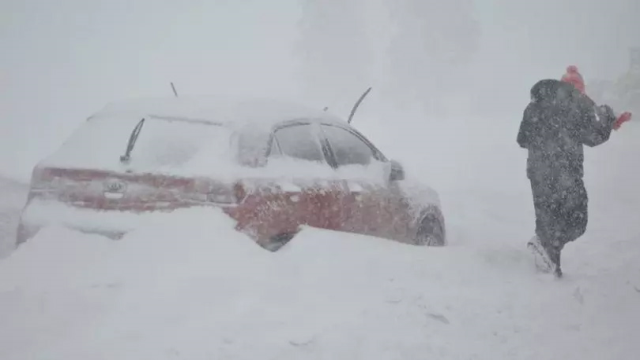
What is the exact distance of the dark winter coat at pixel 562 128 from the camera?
5797 mm

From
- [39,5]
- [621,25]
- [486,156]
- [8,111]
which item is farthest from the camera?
[621,25]

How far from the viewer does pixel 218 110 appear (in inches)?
205

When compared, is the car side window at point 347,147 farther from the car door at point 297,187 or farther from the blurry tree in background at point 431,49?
the blurry tree in background at point 431,49

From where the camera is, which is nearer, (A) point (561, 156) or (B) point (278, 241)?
(B) point (278, 241)

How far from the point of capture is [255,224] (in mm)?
4594

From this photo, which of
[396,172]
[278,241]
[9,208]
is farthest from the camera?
[9,208]

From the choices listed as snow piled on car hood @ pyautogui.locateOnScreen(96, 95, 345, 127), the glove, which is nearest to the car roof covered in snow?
snow piled on car hood @ pyautogui.locateOnScreen(96, 95, 345, 127)

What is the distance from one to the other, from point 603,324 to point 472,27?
4410cm

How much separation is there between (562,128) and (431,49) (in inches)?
1645

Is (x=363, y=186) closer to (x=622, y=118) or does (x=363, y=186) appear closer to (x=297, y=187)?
(x=297, y=187)

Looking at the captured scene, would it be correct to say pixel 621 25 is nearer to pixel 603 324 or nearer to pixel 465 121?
pixel 465 121

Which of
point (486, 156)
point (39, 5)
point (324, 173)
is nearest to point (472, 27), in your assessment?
point (486, 156)

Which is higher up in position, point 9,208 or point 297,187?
point 297,187

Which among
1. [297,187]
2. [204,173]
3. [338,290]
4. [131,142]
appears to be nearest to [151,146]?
[131,142]
